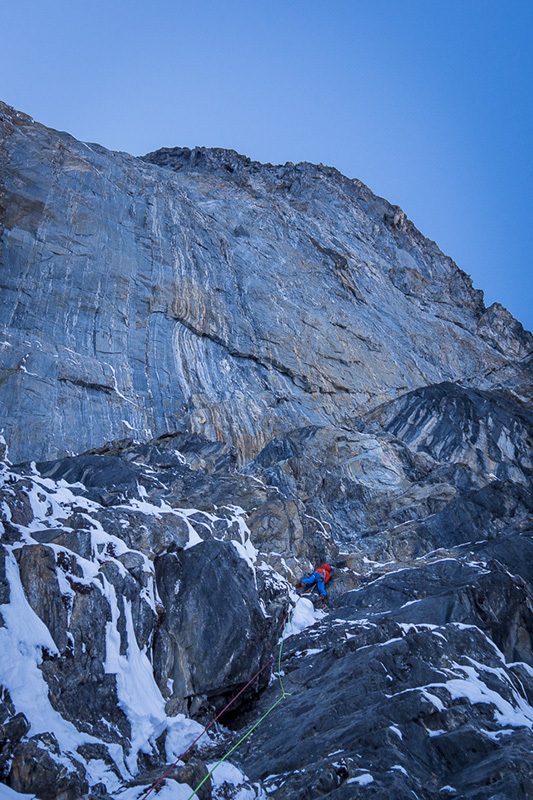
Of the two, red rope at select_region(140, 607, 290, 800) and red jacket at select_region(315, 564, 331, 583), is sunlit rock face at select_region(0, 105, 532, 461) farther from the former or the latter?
A: red rope at select_region(140, 607, 290, 800)

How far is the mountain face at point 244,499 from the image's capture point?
891cm

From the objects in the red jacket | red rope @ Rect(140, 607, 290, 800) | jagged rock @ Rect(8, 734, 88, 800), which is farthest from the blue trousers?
jagged rock @ Rect(8, 734, 88, 800)

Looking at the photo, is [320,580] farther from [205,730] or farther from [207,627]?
[205,730]

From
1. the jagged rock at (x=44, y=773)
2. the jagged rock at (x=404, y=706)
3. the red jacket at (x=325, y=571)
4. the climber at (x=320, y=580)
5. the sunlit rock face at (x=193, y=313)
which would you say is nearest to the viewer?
the jagged rock at (x=44, y=773)

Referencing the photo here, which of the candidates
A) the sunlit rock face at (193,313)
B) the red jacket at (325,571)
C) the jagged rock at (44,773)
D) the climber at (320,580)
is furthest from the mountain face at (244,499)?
the red jacket at (325,571)

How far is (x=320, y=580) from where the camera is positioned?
53.8ft

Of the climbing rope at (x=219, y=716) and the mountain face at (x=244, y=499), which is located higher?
the mountain face at (x=244, y=499)

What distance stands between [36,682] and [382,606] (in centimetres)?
864

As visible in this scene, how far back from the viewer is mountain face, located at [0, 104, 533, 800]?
891cm

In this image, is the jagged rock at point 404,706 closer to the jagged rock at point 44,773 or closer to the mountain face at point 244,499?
the mountain face at point 244,499

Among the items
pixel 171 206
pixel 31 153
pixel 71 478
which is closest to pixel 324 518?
pixel 71 478

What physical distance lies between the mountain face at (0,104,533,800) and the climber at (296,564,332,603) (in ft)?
1.16

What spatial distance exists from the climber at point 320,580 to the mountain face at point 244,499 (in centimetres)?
35

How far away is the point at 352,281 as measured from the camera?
42188 millimetres
